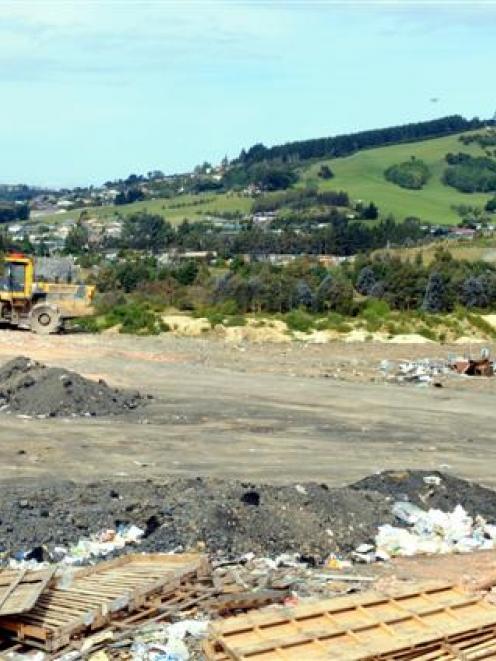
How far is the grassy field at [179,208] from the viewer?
12519 centimetres

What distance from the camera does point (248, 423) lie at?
23266mm

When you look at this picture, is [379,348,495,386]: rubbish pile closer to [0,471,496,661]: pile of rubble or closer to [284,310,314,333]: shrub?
[284,310,314,333]: shrub

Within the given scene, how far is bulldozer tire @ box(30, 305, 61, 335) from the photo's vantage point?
117 ft

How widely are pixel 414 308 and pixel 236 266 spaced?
16.6 meters

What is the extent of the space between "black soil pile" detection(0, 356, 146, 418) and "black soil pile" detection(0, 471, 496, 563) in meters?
7.22

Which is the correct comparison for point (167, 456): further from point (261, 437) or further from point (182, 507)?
point (182, 507)

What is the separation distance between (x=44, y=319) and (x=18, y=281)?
1.36 metres

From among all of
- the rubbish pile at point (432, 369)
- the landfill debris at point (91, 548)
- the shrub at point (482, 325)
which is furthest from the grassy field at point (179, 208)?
the landfill debris at point (91, 548)

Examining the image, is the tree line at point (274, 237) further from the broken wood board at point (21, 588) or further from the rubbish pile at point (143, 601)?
the broken wood board at point (21, 588)

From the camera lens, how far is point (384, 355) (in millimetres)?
33969

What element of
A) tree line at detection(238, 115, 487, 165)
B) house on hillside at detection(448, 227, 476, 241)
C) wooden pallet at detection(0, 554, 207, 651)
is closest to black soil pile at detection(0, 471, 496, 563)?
wooden pallet at detection(0, 554, 207, 651)

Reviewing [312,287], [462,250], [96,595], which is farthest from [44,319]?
[462,250]

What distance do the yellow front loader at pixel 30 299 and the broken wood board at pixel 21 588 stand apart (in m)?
24.2

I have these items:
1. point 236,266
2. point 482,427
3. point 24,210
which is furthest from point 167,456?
point 24,210
